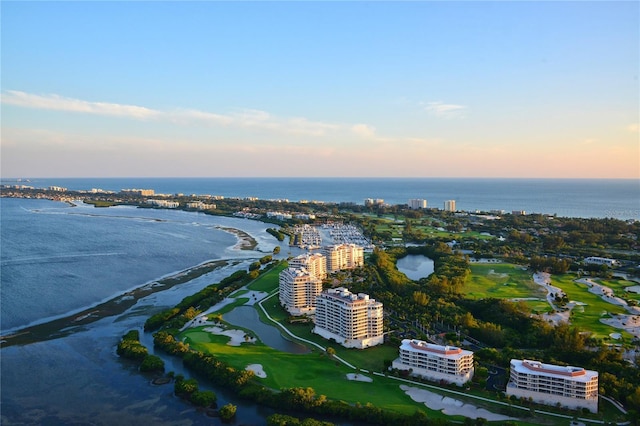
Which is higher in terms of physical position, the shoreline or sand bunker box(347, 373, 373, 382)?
the shoreline

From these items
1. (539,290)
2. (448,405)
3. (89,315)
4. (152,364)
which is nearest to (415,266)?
(539,290)

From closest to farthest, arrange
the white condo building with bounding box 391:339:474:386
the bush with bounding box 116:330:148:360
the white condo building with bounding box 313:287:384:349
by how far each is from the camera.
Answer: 1. the white condo building with bounding box 391:339:474:386
2. the bush with bounding box 116:330:148:360
3. the white condo building with bounding box 313:287:384:349

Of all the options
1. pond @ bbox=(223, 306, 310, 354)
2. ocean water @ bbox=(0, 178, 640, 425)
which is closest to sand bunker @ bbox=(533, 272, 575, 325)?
pond @ bbox=(223, 306, 310, 354)

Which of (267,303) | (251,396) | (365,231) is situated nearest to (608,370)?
(251,396)

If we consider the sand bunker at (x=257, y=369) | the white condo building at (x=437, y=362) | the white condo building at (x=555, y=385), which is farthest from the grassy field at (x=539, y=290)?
the sand bunker at (x=257, y=369)

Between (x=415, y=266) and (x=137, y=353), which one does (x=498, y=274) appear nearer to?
(x=415, y=266)

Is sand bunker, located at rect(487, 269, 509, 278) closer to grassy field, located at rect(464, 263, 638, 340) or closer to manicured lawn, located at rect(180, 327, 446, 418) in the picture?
grassy field, located at rect(464, 263, 638, 340)

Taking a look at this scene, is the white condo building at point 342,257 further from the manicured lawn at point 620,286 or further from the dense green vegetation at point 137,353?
the dense green vegetation at point 137,353
